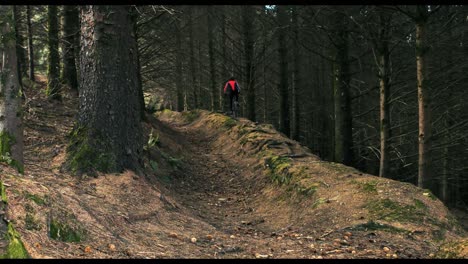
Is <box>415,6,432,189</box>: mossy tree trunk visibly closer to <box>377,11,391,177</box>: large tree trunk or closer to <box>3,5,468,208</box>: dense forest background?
<box>3,5,468,208</box>: dense forest background

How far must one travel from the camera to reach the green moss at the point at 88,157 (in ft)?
22.1

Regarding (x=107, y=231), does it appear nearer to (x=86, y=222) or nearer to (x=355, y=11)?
(x=86, y=222)

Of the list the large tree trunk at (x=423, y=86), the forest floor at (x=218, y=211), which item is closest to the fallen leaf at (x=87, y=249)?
the forest floor at (x=218, y=211)

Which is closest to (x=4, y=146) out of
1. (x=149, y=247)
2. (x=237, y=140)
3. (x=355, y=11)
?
(x=149, y=247)

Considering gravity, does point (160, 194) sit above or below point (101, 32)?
below

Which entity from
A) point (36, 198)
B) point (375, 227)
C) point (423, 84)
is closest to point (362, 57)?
point (423, 84)

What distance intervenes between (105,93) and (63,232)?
3223 millimetres

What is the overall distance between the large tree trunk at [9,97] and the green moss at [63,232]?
155 cm

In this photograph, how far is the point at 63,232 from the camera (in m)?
4.29

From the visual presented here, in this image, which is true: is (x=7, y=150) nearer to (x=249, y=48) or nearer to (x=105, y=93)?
(x=105, y=93)

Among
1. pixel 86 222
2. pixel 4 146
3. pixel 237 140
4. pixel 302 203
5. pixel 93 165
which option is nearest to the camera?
pixel 86 222

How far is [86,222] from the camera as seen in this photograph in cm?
478

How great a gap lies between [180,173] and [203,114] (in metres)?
12.1

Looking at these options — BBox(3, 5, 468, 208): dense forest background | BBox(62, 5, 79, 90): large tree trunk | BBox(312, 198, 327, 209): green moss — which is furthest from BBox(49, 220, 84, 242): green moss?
BBox(62, 5, 79, 90): large tree trunk
